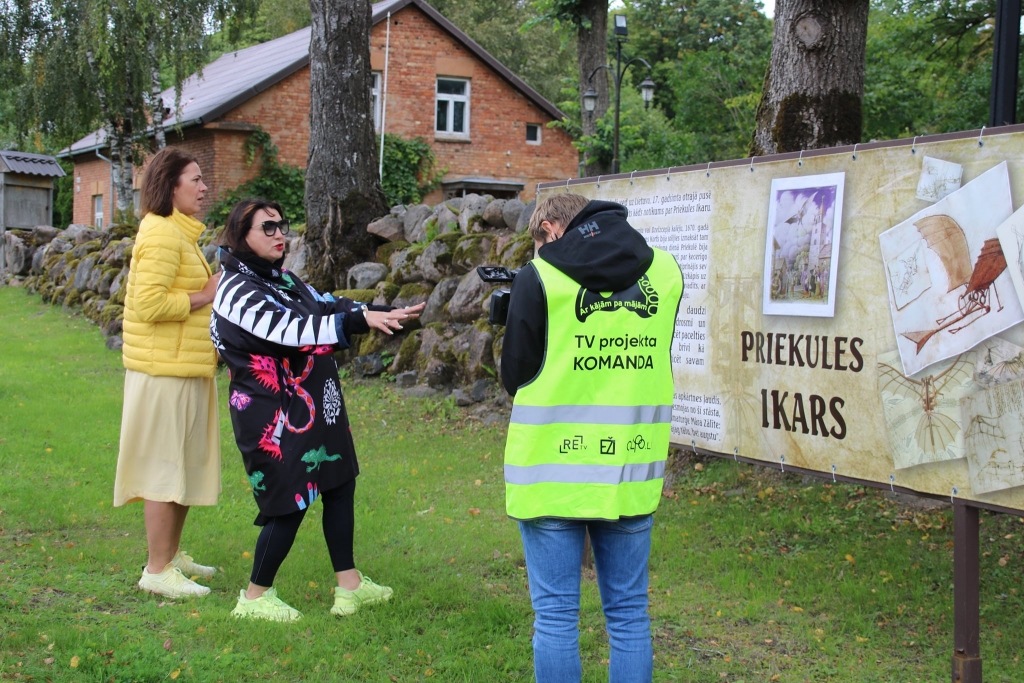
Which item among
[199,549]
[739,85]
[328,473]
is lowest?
[199,549]

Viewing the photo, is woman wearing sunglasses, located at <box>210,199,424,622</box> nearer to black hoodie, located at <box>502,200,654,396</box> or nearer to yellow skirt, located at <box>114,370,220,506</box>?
yellow skirt, located at <box>114,370,220,506</box>

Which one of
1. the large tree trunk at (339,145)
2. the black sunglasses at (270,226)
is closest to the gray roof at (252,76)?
the large tree trunk at (339,145)

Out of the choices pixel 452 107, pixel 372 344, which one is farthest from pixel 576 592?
pixel 452 107

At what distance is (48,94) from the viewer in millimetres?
23359

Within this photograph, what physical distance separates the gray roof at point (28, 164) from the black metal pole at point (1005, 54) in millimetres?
20365

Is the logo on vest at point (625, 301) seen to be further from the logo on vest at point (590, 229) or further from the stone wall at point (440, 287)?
the stone wall at point (440, 287)

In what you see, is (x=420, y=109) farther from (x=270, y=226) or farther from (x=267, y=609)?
(x=267, y=609)

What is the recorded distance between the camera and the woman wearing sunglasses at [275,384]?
4.28 metres

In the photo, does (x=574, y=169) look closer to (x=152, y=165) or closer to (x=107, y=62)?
(x=107, y=62)

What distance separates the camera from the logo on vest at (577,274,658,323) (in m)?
3.14

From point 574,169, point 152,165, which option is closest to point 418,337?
point 152,165

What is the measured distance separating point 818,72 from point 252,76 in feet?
77.4

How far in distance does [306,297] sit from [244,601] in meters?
1.46

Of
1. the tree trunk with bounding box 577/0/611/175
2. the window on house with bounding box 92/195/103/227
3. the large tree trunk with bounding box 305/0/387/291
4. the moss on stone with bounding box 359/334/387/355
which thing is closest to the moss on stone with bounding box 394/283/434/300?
the moss on stone with bounding box 359/334/387/355
